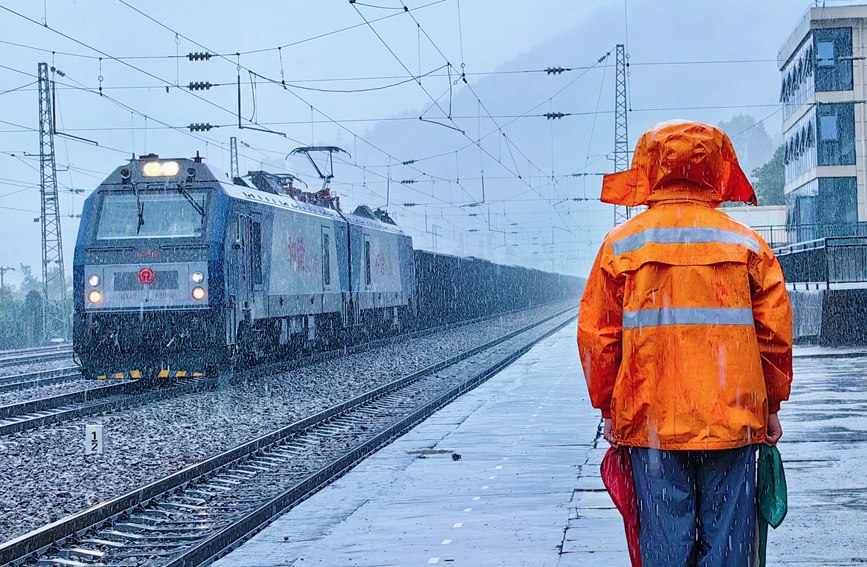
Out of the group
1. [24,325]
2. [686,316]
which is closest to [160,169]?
[686,316]

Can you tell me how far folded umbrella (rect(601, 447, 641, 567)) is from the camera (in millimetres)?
3754

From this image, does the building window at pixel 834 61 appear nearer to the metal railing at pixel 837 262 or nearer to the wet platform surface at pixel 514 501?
the metal railing at pixel 837 262

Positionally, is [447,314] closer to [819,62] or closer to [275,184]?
[819,62]

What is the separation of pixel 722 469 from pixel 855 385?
38.8ft

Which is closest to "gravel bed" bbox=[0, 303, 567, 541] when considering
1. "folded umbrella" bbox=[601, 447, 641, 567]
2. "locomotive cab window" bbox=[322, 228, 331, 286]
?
"locomotive cab window" bbox=[322, 228, 331, 286]

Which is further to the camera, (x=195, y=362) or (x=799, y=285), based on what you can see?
(x=799, y=285)

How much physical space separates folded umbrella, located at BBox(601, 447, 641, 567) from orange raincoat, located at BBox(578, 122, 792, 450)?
0.46 feet

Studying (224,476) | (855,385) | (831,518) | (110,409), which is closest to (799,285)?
(855,385)

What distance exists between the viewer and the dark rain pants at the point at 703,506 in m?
3.59

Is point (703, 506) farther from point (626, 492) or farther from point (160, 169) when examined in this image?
point (160, 169)

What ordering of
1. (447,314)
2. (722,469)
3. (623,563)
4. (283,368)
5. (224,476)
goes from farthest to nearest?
(447,314), (283,368), (224,476), (623,563), (722,469)

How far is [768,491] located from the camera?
3.70 meters

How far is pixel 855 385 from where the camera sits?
14.6m

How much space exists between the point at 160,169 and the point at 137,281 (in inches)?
77.0
